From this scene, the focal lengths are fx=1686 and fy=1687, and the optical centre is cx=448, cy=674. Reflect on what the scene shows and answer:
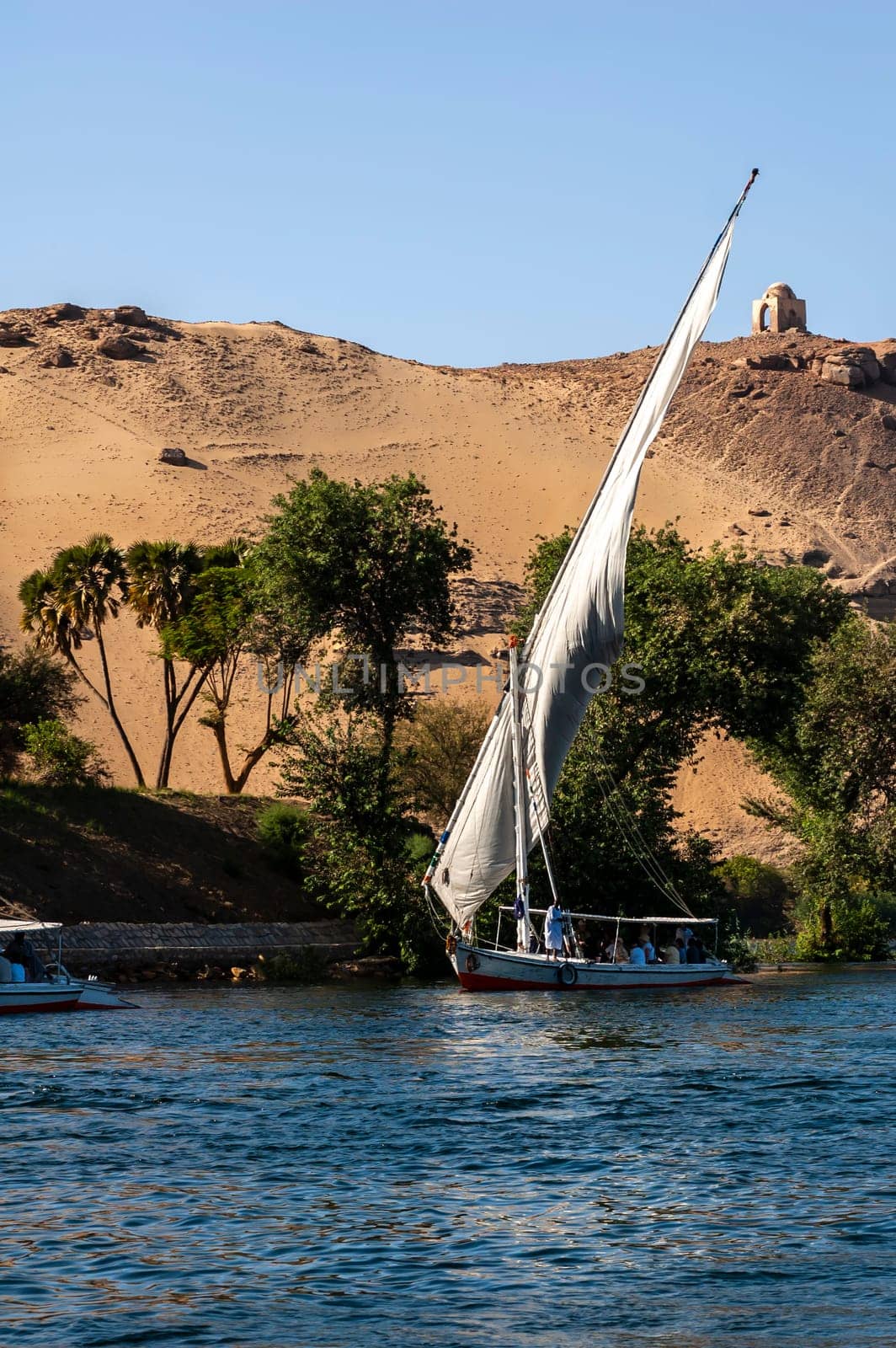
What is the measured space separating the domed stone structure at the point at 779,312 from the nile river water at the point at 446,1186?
11192 centimetres

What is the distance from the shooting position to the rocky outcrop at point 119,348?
11106cm

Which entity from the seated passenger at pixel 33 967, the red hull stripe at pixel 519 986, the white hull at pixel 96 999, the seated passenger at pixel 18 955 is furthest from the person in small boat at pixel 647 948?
the seated passenger at pixel 18 955

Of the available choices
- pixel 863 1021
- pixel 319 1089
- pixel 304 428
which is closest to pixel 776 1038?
pixel 863 1021

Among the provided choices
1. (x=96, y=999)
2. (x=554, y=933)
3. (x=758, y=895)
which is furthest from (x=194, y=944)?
(x=758, y=895)

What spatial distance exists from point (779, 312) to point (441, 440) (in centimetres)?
3490

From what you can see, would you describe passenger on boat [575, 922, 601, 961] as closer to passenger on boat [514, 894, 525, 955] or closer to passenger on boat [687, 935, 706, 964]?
passenger on boat [687, 935, 706, 964]

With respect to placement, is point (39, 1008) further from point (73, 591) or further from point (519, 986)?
point (73, 591)

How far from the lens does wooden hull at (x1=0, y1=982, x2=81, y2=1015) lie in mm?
27062

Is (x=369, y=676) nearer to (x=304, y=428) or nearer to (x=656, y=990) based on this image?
(x=656, y=990)

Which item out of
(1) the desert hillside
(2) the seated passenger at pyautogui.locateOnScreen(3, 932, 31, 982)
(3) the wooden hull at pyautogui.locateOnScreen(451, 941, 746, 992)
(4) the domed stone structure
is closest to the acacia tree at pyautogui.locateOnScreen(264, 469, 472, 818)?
(3) the wooden hull at pyautogui.locateOnScreen(451, 941, 746, 992)

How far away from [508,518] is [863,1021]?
7569cm

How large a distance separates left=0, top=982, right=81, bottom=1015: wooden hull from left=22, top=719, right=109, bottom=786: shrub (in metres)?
15.2

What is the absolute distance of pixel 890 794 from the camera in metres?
44.0

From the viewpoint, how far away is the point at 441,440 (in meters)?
111
